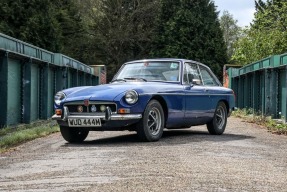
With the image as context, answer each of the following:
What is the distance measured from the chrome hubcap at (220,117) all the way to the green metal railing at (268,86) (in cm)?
514

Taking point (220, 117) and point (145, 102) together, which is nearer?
point (145, 102)

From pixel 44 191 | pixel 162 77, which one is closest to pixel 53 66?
pixel 162 77

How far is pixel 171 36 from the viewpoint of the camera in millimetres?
52000

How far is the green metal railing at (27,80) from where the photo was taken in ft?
43.5

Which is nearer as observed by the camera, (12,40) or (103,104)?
(103,104)

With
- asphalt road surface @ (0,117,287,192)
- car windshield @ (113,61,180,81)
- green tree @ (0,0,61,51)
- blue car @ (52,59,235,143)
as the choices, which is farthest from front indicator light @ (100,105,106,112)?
green tree @ (0,0,61,51)

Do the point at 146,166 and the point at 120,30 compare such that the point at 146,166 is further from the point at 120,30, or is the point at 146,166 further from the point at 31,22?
the point at 120,30

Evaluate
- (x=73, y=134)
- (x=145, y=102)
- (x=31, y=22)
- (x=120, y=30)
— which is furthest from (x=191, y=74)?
(x=120, y=30)

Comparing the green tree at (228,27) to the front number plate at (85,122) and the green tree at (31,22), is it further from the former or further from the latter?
the front number plate at (85,122)

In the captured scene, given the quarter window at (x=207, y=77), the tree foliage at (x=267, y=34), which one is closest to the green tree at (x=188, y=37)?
the tree foliage at (x=267, y=34)

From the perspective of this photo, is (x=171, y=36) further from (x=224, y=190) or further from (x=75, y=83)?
(x=224, y=190)

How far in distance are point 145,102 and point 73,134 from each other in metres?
1.48

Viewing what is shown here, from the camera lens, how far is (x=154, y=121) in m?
8.84

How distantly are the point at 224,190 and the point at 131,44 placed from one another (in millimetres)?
47258
